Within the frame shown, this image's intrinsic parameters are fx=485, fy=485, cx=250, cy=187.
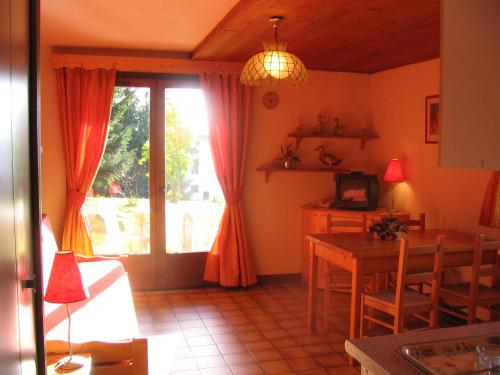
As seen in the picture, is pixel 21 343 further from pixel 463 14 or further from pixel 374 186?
pixel 374 186

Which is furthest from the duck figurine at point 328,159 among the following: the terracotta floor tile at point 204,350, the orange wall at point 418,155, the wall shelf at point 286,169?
the terracotta floor tile at point 204,350

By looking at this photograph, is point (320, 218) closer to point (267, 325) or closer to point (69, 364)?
point (267, 325)

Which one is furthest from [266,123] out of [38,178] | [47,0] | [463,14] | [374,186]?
[463,14]

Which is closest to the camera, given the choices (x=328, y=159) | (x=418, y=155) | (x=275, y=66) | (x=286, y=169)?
(x=275, y=66)

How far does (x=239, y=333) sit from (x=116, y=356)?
5.43 ft

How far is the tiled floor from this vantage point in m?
3.16

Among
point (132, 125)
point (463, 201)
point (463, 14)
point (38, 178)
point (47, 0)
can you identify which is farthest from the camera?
point (132, 125)

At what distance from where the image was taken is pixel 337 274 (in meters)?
4.30

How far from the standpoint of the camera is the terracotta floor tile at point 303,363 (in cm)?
314

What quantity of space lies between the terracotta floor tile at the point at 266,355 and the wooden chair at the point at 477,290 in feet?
4.18

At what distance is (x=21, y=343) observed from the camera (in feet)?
4.74

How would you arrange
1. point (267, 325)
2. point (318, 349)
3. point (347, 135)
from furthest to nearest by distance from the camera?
1. point (347, 135)
2. point (267, 325)
3. point (318, 349)

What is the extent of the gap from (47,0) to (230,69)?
6.44 ft

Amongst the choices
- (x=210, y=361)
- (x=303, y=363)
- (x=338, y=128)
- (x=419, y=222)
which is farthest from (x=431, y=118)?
(x=210, y=361)
